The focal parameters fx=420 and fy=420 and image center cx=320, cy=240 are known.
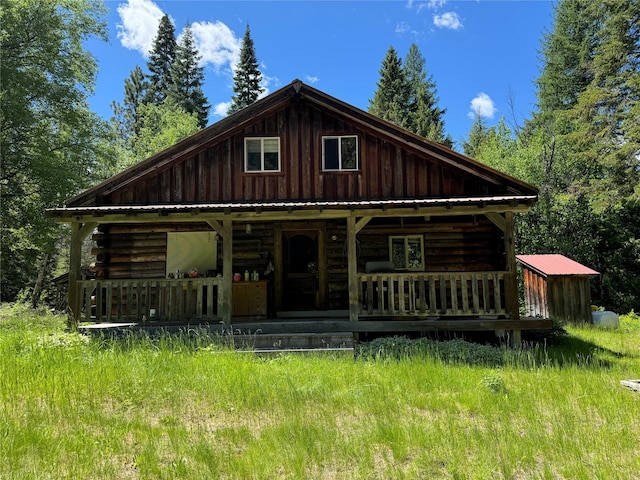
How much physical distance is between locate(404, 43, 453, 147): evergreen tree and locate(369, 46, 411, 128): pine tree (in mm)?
663

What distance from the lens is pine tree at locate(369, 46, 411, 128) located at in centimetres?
3941

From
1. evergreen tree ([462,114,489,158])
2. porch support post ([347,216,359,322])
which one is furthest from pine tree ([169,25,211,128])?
porch support post ([347,216,359,322])

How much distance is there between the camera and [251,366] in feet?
24.9

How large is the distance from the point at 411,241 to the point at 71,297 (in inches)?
382

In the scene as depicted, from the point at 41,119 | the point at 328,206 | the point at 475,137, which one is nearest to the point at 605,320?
the point at 328,206

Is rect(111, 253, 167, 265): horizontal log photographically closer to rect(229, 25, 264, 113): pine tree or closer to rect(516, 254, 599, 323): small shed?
rect(516, 254, 599, 323): small shed

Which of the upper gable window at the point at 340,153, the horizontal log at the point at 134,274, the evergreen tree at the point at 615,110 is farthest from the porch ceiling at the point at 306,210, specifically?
the evergreen tree at the point at 615,110

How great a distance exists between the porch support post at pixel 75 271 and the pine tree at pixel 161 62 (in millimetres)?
36942

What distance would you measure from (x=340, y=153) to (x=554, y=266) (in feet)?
31.8

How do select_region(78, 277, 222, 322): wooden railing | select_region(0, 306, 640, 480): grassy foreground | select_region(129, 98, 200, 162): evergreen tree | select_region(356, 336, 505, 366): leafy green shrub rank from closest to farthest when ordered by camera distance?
select_region(0, 306, 640, 480): grassy foreground
select_region(356, 336, 505, 366): leafy green shrub
select_region(78, 277, 222, 322): wooden railing
select_region(129, 98, 200, 162): evergreen tree

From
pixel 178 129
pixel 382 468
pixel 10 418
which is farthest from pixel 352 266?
pixel 178 129

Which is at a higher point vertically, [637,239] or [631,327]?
[637,239]

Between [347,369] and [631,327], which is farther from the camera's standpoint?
[631,327]

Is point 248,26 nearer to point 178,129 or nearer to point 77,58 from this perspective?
point 178,129
